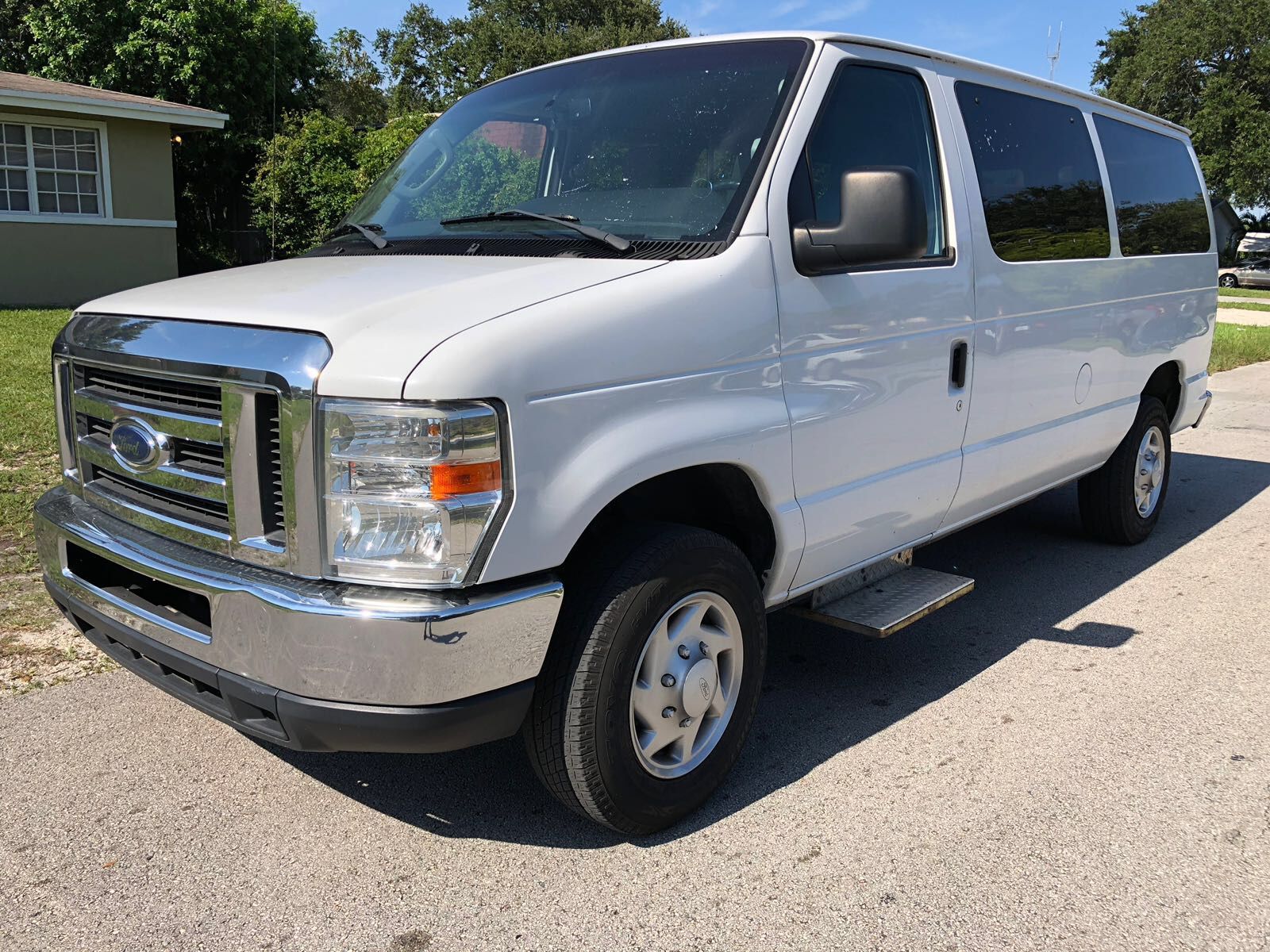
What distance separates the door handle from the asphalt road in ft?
3.77

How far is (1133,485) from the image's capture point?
576cm

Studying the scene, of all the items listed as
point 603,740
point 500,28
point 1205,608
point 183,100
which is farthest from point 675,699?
point 500,28

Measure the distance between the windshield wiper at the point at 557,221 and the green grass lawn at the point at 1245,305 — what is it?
1000 inches

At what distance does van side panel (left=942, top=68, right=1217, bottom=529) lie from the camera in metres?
4.07

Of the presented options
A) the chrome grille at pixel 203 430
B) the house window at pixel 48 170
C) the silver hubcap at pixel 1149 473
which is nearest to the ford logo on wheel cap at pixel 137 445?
the chrome grille at pixel 203 430

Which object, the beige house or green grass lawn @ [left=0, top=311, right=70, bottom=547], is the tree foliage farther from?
green grass lawn @ [left=0, top=311, right=70, bottom=547]

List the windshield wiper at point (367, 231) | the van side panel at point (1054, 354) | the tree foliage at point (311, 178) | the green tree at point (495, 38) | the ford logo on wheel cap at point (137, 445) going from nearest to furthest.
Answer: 1. the ford logo on wheel cap at point (137, 445)
2. the windshield wiper at point (367, 231)
3. the van side panel at point (1054, 354)
4. the tree foliage at point (311, 178)
5. the green tree at point (495, 38)

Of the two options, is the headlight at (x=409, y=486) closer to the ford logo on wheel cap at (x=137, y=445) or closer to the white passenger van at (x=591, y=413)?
the white passenger van at (x=591, y=413)

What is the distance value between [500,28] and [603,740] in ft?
169

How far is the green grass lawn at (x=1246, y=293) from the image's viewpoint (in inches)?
1281

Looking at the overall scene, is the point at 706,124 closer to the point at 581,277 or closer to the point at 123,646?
the point at 581,277

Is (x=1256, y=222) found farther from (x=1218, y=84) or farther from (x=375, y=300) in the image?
(x=375, y=300)

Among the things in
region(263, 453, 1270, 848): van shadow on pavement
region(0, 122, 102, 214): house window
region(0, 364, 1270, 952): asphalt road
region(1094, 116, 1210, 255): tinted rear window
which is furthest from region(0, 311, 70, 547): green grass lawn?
region(0, 122, 102, 214): house window

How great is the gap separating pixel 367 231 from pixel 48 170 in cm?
1515
